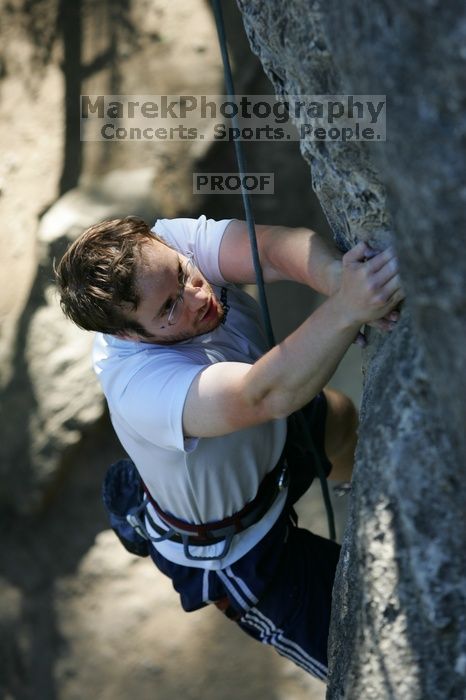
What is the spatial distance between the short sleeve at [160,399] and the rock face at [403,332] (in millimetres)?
263

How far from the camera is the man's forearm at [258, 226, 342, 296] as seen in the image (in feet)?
4.34

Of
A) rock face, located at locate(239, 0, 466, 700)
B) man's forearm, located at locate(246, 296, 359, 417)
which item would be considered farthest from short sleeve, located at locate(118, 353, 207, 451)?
rock face, located at locate(239, 0, 466, 700)

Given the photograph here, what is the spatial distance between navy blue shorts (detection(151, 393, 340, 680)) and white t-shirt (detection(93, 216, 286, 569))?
0.03 m

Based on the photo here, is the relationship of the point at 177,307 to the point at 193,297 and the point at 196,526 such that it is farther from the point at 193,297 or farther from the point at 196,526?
the point at 196,526

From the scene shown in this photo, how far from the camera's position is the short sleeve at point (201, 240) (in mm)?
1503

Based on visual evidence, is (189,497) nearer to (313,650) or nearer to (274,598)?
(274,598)

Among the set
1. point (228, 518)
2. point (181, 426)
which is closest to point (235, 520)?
point (228, 518)

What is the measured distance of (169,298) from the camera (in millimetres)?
1383

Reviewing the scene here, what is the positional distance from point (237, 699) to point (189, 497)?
5.20ft

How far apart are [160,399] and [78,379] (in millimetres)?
1596

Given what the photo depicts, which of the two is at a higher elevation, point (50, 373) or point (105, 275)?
point (105, 275)

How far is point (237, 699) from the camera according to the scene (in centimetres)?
286

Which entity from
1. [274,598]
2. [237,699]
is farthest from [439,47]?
[237,699]

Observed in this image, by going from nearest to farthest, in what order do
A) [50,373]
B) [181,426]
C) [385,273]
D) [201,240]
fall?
1. [385,273]
2. [181,426]
3. [201,240]
4. [50,373]
